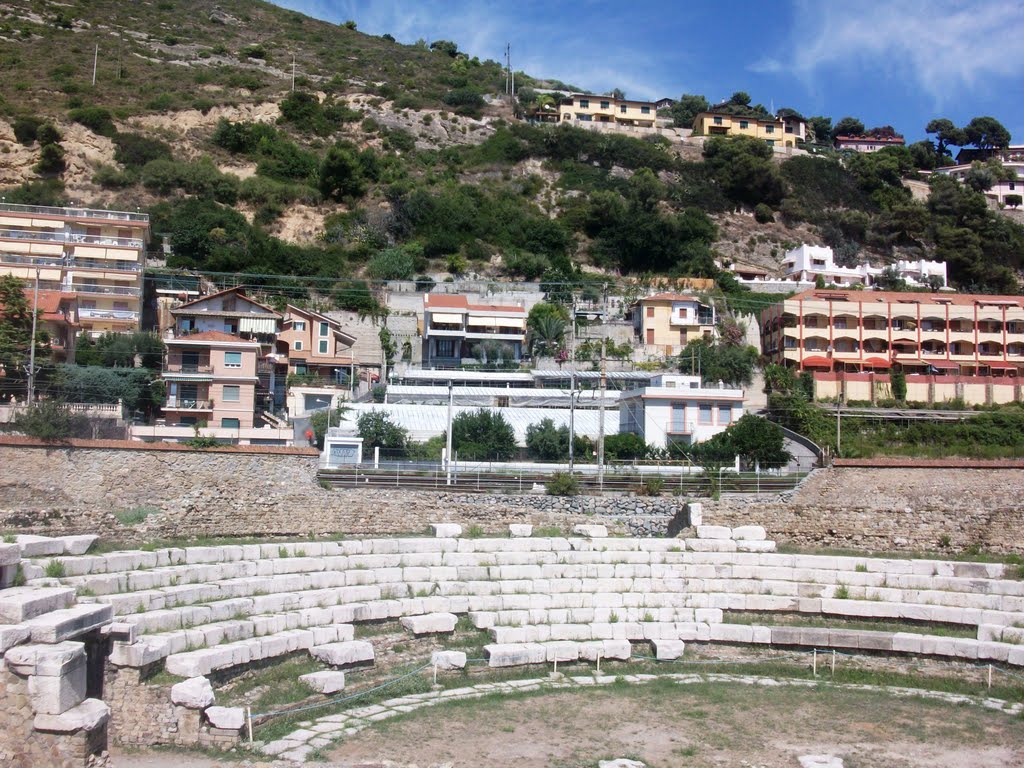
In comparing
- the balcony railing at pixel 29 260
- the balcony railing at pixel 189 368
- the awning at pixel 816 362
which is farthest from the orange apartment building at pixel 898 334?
the balcony railing at pixel 29 260

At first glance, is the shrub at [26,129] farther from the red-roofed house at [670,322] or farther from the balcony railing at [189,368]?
the red-roofed house at [670,322]

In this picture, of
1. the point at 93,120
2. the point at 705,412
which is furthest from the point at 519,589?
the point at 93,120

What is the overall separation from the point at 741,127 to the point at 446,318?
202 ft

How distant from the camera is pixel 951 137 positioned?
12500cm

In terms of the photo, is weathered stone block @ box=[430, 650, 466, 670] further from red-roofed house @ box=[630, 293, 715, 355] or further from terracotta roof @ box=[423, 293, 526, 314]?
red-roofed house @ box=[630, 293, 715, 355]

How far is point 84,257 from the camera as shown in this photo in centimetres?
4831

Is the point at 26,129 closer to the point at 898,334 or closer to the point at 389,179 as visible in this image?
the point at 389,179

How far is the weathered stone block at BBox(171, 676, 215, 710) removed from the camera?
10.0 m

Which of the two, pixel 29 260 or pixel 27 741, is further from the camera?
pixel 29 260

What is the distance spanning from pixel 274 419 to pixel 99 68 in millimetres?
64735

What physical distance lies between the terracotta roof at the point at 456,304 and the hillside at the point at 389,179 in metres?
3.96

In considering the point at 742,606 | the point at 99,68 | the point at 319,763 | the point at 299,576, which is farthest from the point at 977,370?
the point at 99,68

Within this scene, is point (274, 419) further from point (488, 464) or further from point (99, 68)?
point (99, 68)

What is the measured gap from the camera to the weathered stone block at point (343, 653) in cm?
1283
